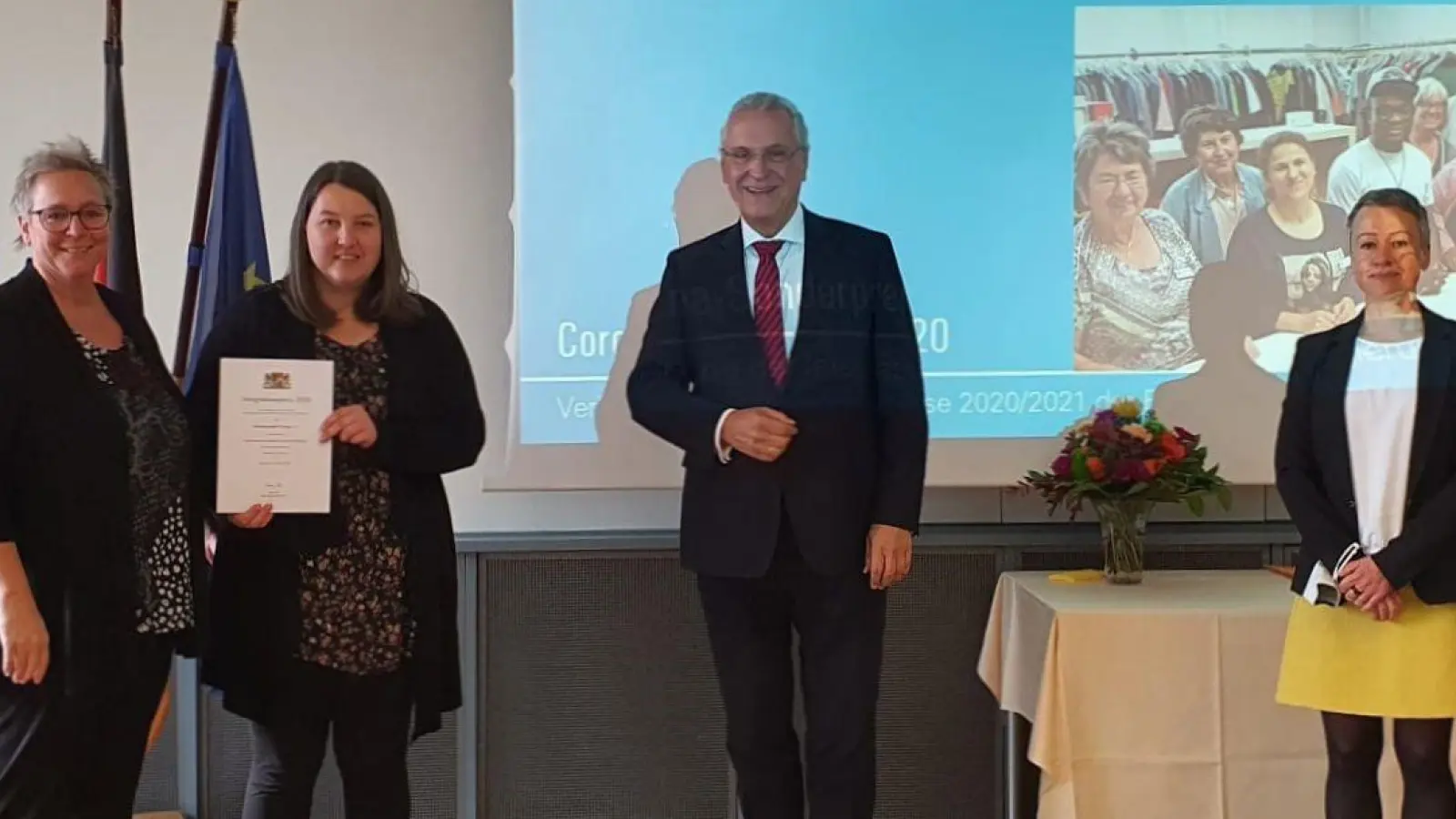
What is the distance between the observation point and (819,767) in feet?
6.81

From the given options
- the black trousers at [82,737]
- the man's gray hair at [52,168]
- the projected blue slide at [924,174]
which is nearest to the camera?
the black trousers at [82,737]

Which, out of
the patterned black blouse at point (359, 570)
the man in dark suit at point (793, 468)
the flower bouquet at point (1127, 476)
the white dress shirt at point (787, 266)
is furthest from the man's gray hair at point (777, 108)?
the flower bouquet at point (1127, 476)

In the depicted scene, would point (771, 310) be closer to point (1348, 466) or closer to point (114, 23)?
point (1348, 466)

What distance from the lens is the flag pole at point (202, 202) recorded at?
258 centimetres

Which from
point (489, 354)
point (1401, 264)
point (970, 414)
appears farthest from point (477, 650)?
point (1401, 264)

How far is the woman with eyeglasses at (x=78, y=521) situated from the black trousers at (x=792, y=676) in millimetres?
874

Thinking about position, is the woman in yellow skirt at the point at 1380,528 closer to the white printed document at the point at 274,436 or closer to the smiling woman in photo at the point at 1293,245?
the smiling woman in photo at the point at 1293,245

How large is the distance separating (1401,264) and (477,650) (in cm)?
206

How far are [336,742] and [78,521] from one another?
0.51m

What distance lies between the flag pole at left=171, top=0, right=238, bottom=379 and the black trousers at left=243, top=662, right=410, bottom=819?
1.07m

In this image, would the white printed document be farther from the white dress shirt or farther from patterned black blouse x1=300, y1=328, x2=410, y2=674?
the white dress shirt

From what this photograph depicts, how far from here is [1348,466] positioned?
194 centimetres

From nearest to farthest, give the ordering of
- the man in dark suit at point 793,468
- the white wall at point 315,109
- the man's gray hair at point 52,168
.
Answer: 1. the man's gray hair at point 52,168
2. the man in dark suit at point 793,468
3. the white wall at point 315,109

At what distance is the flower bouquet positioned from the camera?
2494 millimetres
